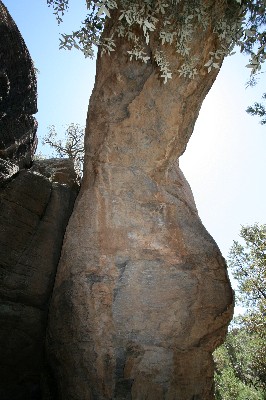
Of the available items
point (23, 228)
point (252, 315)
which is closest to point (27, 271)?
point (23, 228)

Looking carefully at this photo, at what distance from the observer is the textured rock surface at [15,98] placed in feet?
22.1

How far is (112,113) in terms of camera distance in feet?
18.6

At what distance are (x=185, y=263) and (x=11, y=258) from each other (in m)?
2.91

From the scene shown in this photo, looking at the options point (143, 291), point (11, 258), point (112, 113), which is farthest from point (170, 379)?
point (112, 113)

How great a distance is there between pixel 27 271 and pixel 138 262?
77.4 inches

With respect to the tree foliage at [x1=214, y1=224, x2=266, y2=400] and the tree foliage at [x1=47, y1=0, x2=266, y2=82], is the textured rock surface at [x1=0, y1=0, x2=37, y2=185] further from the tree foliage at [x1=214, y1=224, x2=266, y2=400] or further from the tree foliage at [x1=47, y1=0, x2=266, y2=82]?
the tree foliage at [x1=214, y1=224, x2=266, y2=400]

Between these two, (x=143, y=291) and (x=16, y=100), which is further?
(x=16, y=100)

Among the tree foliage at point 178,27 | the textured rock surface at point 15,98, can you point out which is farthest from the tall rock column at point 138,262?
the textured rock surface at point 15,98

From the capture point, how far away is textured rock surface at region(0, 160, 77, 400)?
4.89m

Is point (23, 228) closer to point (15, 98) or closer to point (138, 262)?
point (138, 262)

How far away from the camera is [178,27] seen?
208 inches

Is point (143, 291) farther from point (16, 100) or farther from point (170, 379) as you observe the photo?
point (16, 100)

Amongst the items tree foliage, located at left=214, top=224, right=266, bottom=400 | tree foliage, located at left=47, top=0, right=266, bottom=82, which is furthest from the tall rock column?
tree foliage, located at left=214, top=224, right=266, bottom=400

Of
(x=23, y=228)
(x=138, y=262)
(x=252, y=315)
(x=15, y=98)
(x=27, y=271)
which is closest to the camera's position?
(x=138, y=262)
